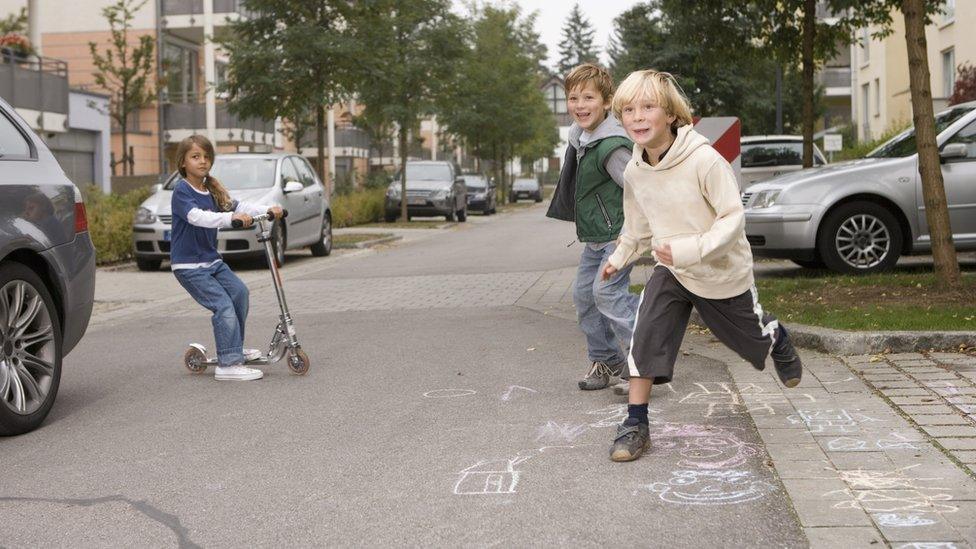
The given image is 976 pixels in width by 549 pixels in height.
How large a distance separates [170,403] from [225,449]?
4.54ft

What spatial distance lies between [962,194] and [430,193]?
21711 millimetres

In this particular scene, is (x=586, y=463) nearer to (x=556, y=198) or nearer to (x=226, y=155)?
(x=556, y=198)

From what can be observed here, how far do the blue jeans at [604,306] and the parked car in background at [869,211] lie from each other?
5354mm

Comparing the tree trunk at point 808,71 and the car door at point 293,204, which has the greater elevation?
the tree trunk at point 808,71

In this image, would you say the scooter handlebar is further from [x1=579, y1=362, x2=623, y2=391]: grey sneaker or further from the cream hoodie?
the cream hoodie

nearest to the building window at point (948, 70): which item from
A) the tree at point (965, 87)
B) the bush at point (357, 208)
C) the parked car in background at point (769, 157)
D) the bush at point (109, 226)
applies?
the tree at point (965, 87)

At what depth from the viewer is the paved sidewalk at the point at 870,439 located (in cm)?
385

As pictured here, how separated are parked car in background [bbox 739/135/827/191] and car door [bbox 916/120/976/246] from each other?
8.44 metres

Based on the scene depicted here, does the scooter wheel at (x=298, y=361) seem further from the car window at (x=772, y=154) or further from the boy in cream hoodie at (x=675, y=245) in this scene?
the car window at (x=772, y=154)

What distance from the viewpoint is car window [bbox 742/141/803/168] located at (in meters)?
20.2

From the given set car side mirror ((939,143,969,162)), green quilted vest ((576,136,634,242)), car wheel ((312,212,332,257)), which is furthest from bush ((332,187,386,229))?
green quilted vest ((576,136,634,242))

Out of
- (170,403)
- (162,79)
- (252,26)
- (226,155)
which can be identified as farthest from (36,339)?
(162,79)

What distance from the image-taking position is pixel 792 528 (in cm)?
389

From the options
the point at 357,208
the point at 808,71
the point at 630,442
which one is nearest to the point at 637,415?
the point at 630,442
